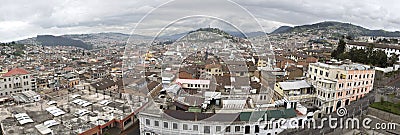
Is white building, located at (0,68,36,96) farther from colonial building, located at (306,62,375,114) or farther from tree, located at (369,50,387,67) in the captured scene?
tree, located at (369,50,387,67)

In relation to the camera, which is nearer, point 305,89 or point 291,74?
point 305,89

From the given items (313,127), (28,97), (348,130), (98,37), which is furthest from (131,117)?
(98,37)

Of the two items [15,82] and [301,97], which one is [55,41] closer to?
[15,82]

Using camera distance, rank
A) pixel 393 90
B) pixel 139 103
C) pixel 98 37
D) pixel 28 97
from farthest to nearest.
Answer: pixel 98 37 < pixel 28 97 < pixel 393 90 < pixel 139 103

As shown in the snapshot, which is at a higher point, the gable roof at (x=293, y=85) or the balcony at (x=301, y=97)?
the gable roof at (x=293, y=85)

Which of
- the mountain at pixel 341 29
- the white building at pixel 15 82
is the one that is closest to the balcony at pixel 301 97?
the white building at pixel 15 82

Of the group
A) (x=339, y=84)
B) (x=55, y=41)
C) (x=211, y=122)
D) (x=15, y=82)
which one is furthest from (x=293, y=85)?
(x=55, y=41)

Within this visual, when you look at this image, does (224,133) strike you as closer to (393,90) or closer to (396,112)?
(396,112)

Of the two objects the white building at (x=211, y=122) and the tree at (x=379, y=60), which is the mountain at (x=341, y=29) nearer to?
the tree at (x=379, y=60)

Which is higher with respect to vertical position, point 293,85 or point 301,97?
point 293,85
